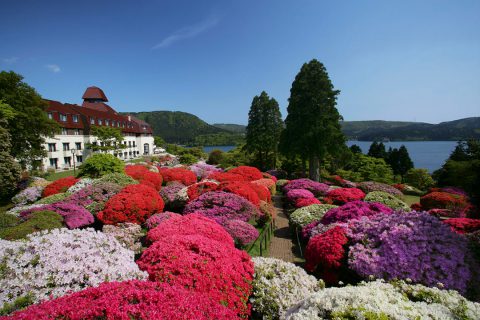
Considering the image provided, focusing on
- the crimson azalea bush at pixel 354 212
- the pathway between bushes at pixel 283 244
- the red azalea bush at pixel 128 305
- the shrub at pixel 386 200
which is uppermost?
the red azalea bush at pixel 128 305

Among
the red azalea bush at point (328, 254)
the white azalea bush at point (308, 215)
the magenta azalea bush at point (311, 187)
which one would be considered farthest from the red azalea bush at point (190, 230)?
the magenta azalea bush at point (311, 187)

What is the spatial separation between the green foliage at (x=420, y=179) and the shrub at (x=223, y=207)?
32.1 meters

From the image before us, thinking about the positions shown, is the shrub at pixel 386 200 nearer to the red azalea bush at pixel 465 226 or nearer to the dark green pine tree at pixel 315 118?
the red azalea bush at pixel 465 226

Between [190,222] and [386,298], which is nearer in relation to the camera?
[386,298]

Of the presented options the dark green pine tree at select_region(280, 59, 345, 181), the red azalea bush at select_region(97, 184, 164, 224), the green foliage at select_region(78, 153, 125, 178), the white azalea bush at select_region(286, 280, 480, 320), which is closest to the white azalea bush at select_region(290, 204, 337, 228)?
the red azalea bush at select_region(97, 184, 164, 224)

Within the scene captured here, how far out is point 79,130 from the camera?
44406 mm

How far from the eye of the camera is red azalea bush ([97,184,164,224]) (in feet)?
32.3

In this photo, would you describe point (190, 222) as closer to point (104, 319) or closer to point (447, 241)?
point (104, 319)

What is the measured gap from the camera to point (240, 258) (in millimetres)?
5438

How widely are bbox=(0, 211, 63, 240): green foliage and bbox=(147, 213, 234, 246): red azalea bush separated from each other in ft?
13.1

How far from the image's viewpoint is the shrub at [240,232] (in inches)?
335

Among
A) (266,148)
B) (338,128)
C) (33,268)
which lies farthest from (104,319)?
(266,148)

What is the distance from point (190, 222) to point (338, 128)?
2363 centimetres

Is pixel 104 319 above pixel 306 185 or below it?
above
